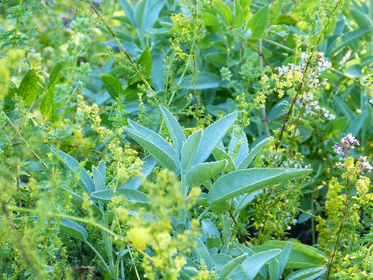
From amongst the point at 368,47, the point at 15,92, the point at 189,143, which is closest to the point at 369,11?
the point at 368,47

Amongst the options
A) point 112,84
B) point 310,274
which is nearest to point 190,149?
point 310,274

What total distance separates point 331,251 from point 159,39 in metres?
1.39

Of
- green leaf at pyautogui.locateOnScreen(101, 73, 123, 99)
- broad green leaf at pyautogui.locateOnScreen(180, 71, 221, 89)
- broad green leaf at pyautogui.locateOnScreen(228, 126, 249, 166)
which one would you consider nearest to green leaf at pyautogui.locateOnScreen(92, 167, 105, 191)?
broad green leaf at pyautogui.locateOnScreen(228, 126, 249, 166)

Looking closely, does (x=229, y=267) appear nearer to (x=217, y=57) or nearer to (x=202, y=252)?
(x=202, y=252)

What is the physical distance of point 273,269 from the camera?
1081 mm

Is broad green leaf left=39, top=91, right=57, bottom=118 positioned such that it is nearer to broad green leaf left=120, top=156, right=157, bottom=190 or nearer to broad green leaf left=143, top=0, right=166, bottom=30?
broad green leaf left=120, top=156, right=157, bottom=190

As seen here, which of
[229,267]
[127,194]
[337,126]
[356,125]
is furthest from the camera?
[356,125]

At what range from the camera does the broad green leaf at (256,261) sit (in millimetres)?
981

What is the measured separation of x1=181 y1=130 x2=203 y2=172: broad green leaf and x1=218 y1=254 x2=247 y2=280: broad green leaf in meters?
0.25

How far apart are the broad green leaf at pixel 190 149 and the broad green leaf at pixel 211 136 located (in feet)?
0.13

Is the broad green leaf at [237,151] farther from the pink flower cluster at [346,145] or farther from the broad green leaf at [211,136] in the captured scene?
the pink flower cluster at [346,145]

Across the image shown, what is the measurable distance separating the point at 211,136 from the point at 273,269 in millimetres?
374

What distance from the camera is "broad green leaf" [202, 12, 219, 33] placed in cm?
176

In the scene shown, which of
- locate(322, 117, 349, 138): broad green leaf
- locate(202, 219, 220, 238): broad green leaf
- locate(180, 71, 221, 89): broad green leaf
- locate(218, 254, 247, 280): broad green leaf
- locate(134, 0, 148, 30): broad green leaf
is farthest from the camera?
locate(134, 0, 148, 30): broad green leaf
